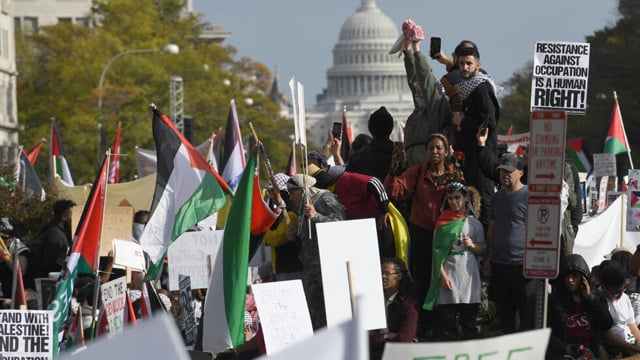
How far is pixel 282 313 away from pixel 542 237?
60.0 inches

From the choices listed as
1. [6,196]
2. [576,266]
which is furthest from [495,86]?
[6,196]

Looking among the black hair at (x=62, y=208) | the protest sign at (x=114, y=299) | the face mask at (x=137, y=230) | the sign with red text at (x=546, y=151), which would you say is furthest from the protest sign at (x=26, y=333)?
the face mask at (x=137, y=230)

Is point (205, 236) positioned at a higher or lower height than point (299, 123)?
lower

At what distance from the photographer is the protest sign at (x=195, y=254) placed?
13.9 meters

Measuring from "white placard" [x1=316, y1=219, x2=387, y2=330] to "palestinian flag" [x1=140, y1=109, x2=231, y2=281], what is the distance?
415 centimetres

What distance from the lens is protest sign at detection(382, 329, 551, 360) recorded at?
6.20 meters

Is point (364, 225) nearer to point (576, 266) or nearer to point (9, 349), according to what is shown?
point (576, 266)

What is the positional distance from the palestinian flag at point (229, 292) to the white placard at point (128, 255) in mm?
1733

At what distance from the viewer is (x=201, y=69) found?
216ft

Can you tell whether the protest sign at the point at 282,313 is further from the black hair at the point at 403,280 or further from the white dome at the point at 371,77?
the white dome at the point at 371,77

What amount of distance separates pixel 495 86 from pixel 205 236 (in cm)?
340

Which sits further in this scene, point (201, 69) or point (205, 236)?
point (201, 69)

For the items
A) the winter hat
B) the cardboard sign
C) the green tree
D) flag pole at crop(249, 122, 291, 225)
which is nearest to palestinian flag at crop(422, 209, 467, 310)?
flag pole at crop(249, 122, 291, 225)

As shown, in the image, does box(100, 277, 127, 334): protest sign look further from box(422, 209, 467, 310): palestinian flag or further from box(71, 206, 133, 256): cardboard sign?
box(71, 206, 133, 256): cardboard sign
